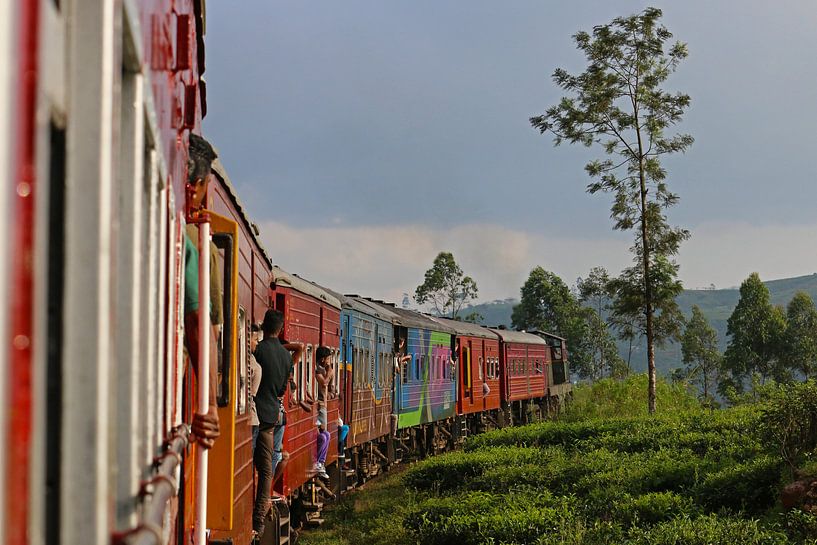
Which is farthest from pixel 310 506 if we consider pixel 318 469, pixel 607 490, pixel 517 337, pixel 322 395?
pixel 517 337

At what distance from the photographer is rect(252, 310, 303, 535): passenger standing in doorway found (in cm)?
768

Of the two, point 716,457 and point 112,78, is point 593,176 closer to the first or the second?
point 716,457

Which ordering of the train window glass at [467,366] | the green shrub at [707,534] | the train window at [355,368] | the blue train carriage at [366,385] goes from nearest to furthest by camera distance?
the green shrub at [707,534] → the blue train carriage at [366,385] → the train window at [355,368] → the train window glass at [467,366]

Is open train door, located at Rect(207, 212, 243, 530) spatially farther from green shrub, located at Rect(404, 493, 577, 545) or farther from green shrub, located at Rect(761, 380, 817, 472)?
green shrub, located at Rect(761, 380, 817, 472)

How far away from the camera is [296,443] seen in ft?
34.6

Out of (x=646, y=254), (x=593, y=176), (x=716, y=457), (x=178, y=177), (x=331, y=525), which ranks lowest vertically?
(x=331, y=525)

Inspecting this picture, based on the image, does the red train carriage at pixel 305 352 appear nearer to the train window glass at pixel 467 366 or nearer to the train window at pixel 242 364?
the train window at pixel 242 364

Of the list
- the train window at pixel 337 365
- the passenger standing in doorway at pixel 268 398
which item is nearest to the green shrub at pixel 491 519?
the passenger standing in doorway at pixel 268 398

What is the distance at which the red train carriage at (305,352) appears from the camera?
993 cm

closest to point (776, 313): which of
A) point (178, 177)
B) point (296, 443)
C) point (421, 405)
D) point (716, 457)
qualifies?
point (421, 405)

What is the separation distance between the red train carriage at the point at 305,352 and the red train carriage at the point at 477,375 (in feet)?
46.7

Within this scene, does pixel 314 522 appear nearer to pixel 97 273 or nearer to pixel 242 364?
pixel 242 364

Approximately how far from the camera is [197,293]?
346 cm

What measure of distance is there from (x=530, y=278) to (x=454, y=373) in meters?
61.0
